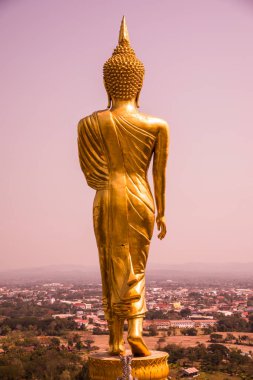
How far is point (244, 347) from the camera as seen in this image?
125ft

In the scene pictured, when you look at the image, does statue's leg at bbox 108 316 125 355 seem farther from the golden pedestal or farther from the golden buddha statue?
the golden pedestal

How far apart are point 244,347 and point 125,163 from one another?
3100 centimetres

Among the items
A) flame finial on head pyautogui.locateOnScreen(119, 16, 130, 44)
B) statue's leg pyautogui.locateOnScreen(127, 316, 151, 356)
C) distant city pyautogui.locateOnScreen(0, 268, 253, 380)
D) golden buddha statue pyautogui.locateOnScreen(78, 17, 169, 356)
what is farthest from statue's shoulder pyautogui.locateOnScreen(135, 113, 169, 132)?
distant city pyautogui.locateOnScreen(0, 268, 253, 380)

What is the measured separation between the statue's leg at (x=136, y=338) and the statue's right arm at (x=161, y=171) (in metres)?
0.99

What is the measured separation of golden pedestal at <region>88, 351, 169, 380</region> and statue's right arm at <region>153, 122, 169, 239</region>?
136 cm

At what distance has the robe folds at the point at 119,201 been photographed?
8.40 m

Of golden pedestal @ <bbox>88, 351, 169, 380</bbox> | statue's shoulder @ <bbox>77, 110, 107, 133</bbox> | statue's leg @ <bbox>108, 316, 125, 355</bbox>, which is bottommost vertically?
golden pedestal @ <bbox>88, 351, 169, 380</bbox>

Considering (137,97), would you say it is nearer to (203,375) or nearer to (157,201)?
(157,201)

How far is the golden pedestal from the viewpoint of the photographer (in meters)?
8.04

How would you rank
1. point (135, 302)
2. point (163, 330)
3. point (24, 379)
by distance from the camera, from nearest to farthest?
point (135, 302)
point (24, 379)
point (163, 330)

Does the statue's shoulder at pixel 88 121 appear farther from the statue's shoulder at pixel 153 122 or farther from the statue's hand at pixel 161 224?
the statue's hand at pixel 161 224

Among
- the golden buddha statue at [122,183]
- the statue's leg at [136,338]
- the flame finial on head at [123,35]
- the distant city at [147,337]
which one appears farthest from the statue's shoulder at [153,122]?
the distant city at [147,337]

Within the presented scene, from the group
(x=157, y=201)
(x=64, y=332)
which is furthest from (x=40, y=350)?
(x=157, y=201)

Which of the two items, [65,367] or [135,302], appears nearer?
[135,302]
